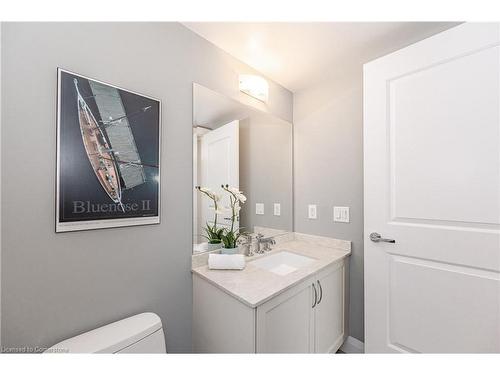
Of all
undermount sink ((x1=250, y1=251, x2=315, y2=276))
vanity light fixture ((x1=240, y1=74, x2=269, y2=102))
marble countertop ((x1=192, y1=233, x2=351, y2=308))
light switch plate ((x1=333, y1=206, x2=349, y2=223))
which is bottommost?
undermount sink ((x1=250, y1=251, x2=315, y2=276))

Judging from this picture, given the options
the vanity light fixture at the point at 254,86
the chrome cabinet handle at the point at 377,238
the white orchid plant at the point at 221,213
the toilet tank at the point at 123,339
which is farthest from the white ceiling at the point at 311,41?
the toilet tank at the point at 123,339

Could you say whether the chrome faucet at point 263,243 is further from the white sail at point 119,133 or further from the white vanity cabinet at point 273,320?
the white sail at point 119,133

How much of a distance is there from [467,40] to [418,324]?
4.82 feet

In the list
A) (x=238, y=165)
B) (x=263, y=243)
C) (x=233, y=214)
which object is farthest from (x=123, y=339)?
(x=238, y=165)

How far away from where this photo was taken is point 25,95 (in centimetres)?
78

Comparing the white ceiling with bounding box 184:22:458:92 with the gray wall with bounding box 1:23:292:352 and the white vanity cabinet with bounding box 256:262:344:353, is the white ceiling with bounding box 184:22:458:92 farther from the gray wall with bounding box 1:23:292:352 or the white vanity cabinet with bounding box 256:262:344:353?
the white vanity cabinet with bounding box 256:262:344:353

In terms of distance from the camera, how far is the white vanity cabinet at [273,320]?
0.95m

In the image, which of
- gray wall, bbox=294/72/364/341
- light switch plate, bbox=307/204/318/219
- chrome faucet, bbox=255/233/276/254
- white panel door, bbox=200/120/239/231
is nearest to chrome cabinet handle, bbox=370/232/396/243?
gray wall, bbox=294/72/364/341

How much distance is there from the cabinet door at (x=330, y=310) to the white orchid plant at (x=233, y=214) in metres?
0.55

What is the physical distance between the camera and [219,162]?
4.71ft

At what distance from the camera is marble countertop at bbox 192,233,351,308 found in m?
0.98

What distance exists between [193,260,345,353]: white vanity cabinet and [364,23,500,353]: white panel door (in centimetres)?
27
